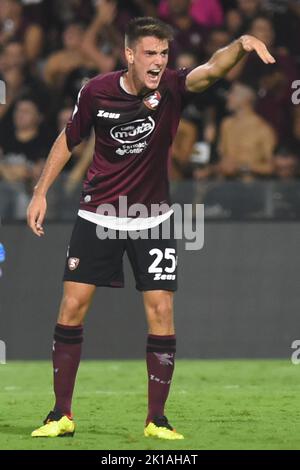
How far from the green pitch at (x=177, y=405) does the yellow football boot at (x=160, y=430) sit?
6 centimetres

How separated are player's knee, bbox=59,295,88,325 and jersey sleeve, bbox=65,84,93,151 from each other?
2.55 feet

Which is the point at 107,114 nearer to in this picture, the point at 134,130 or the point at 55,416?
the point at 134,130

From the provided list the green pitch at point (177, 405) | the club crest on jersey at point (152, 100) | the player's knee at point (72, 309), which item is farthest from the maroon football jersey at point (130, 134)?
the green pitch at point (177, 405)

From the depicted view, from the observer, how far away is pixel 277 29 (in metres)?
11.5

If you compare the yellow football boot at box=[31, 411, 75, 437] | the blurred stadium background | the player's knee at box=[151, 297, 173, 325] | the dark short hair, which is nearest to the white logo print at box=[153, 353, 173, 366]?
the player's knee at box=[151, 297, 173, 325]

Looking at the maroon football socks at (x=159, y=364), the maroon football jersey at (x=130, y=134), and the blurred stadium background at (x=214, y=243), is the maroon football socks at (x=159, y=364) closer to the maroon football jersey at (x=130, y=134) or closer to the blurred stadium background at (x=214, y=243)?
the maroon football jersey at (x=130, y=134)

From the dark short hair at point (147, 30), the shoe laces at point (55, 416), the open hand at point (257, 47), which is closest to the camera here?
the open hand at point (257, 47)

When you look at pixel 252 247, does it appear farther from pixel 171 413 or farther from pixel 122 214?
pixel 122 214

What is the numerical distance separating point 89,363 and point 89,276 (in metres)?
4.54

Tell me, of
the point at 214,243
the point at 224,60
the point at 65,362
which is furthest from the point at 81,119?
the point at 214,243

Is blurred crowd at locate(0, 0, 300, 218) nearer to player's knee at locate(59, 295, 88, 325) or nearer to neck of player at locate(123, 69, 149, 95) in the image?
neck of player at locate(123, 69, 149, 95)

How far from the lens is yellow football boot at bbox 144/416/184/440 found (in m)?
6.32

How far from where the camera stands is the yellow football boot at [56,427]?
6.41 m
